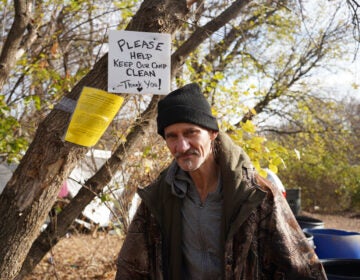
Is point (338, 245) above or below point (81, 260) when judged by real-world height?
Answer: above

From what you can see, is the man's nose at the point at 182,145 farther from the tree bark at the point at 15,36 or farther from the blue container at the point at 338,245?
the tree bark at the point at 15,36

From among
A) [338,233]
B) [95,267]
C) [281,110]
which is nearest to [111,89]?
[338,233]

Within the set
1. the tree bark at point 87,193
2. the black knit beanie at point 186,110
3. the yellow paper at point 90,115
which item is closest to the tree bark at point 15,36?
the tree bark at point 87,193

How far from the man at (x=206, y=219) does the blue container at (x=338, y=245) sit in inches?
90.5

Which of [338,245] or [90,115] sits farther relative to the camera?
→ [338,245]

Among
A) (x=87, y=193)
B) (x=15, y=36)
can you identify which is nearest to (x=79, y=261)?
(x=87, y=193)

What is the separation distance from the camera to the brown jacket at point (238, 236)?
1.78 metres

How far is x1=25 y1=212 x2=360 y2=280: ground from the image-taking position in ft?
17.3

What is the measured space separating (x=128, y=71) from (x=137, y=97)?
1490mm

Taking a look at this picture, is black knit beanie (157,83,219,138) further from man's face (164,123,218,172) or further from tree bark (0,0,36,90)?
tree bark (0,0,36,90)

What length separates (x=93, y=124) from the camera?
257 cm

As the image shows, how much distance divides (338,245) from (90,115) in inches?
108

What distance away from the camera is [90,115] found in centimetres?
256

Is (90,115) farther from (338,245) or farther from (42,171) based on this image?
(338,245)
